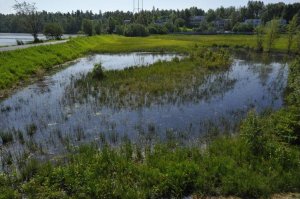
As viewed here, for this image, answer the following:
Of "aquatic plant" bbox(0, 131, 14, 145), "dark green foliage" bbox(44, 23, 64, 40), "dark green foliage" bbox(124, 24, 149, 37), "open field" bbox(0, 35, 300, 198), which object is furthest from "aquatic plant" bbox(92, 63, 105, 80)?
"dark green foliage" bbox(124, 24, 149, 37)

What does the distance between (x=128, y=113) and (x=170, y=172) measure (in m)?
9.83

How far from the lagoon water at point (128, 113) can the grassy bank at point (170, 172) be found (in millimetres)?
2391

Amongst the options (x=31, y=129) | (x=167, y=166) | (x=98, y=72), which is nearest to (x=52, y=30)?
(x=98, y=72)

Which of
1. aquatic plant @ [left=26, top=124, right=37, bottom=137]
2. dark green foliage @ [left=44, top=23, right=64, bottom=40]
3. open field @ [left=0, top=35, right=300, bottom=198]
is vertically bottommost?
aquatic plant @ [left=26, top=124, right=37, bottom=137]

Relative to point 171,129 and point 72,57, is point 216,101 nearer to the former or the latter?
point 171,129

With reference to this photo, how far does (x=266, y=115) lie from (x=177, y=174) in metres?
10.7

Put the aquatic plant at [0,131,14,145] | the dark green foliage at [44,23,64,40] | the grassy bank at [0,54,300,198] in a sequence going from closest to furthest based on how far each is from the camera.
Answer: the grassy bank at [0,54,300,198]
the aquatic plant at [0,131,14,145]
the dark green foliage at [44,23,64,40]

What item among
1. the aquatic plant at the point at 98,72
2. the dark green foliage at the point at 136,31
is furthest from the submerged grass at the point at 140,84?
the dark green foliage at the point at 136,31

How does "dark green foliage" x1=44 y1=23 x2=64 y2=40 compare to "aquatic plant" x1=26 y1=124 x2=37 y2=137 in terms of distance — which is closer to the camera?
"aquatic plant" x1=26 y1=124 x2=37 y2=137

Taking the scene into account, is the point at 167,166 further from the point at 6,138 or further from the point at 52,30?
the point at 52,30

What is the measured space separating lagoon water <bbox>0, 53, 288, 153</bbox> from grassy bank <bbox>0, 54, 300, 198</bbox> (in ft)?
7.84

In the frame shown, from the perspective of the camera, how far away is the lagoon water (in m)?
17.3

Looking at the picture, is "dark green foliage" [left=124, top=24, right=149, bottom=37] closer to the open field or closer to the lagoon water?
the lagoon water

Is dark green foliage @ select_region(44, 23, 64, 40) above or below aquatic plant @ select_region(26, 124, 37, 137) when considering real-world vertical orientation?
above
